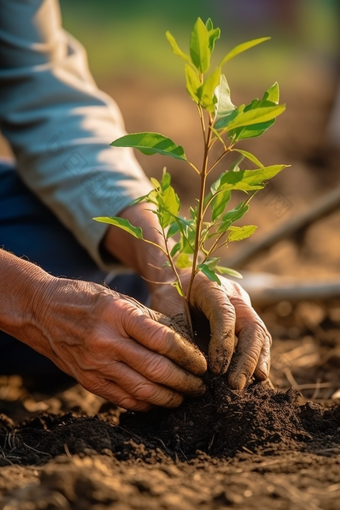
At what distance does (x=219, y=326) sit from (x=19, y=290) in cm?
53

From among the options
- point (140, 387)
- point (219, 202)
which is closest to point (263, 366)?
point (140, 387)

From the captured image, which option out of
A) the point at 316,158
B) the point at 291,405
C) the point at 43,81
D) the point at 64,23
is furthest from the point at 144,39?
the point at 291,405

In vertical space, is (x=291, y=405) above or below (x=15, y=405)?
above

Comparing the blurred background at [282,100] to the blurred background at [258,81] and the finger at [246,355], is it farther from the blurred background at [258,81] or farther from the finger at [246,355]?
the finger at [246,355]

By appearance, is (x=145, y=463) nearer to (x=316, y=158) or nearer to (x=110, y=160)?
(x=110, y=160)

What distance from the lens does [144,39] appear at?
10.9m

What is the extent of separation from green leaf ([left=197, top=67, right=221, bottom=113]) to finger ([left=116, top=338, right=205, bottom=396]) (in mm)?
588

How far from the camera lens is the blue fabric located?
2.47m

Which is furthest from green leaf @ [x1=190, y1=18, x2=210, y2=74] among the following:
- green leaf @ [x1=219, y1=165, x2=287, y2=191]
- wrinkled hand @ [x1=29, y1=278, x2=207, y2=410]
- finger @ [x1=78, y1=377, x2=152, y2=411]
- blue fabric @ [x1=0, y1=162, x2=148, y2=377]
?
blue fabric @ [x1=0, y1=162, x2=148, y2=377]

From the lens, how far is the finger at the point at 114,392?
1718 mm

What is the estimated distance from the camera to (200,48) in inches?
58.3

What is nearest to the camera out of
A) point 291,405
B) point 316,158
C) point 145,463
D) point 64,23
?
point 145,463

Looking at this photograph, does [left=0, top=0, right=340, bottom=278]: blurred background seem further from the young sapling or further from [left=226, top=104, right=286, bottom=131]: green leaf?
[left=226, top=104, right=286, bottom=131]: green leaf

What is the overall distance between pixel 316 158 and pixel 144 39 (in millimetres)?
5316
